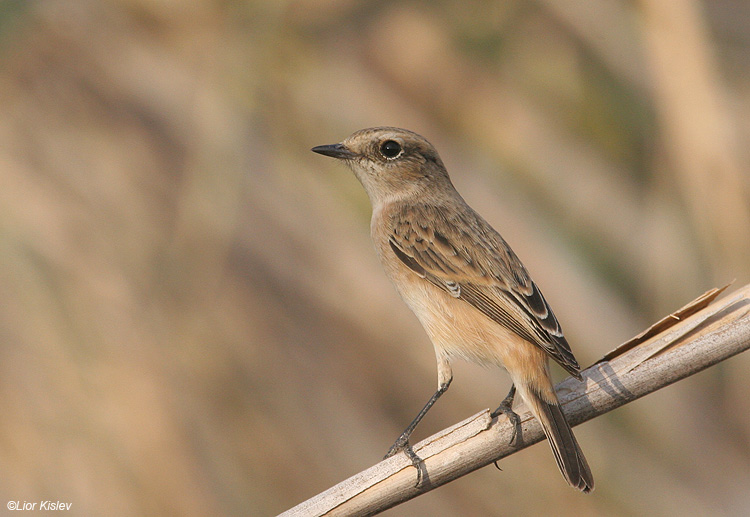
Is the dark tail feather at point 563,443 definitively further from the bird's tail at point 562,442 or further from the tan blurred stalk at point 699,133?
the tan blurred stalk at point 699,133

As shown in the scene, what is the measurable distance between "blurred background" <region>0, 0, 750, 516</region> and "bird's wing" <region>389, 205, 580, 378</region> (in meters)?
1.75

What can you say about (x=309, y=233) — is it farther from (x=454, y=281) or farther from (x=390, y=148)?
(x=454, y=281)

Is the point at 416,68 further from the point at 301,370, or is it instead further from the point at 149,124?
the point at 301,370

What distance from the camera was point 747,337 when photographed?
260 centimetres

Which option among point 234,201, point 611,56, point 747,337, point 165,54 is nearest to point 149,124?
point 165,54

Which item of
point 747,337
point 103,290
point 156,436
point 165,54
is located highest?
point 165,54

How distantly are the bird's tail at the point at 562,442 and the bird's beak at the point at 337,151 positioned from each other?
1.69 m

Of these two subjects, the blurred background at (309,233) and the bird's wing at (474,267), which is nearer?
the bird's wing at (474,267)

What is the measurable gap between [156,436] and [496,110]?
12.0 feet

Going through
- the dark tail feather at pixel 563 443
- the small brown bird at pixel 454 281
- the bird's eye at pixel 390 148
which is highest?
the bird's eye at pixel 390 148

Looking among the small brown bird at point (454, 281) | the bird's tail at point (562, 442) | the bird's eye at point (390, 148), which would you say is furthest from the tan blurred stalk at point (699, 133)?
the bird's tail at point (562, 442)

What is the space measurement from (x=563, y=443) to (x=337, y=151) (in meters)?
1.93

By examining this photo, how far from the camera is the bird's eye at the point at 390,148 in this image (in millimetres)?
4101

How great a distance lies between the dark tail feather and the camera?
A: 9.71 ft
